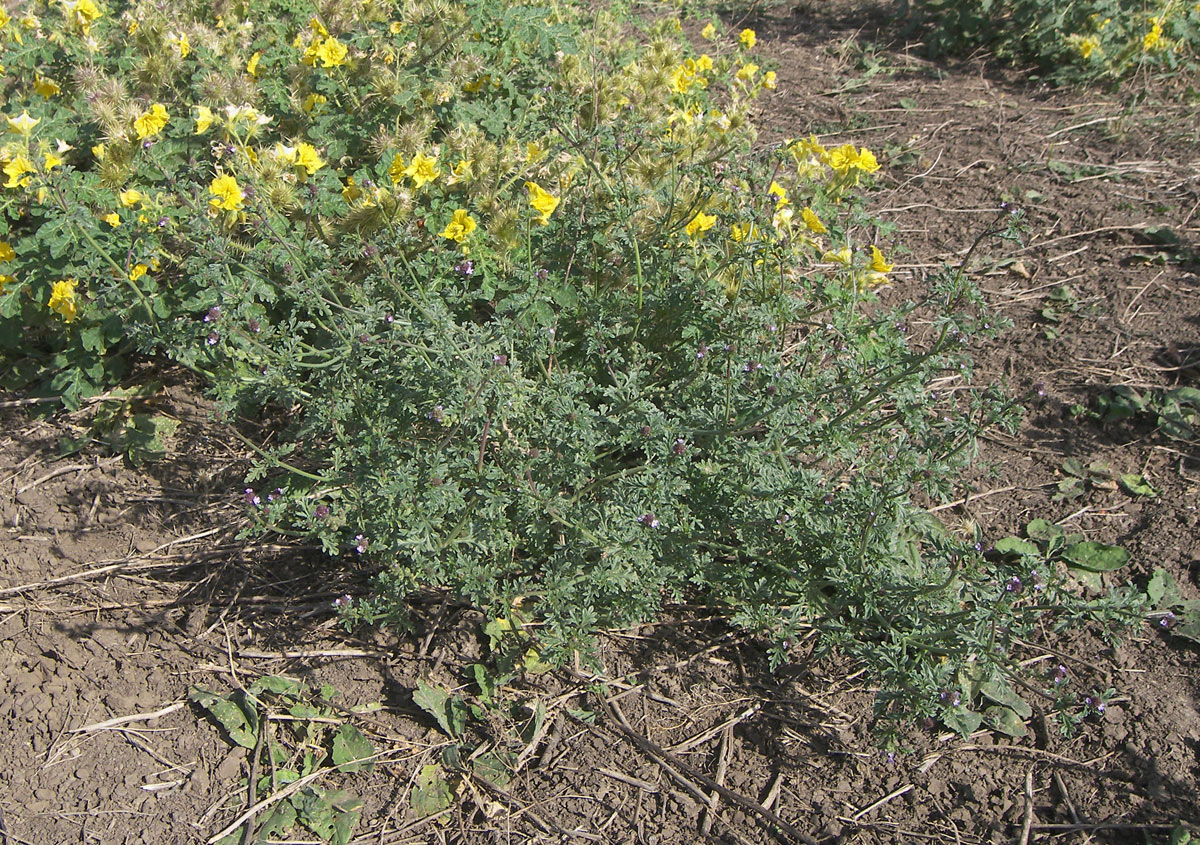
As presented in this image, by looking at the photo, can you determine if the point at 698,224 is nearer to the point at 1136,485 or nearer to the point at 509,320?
the point at 509,320

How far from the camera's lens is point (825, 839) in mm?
2422

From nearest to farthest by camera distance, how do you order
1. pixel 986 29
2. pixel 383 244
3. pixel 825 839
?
pixel 825 839 → pixel 383 244 → pixel 986 29

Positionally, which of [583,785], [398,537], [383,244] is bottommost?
[583,785]

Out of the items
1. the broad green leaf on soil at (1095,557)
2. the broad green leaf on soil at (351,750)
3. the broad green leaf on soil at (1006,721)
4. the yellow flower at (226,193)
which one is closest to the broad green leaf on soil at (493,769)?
the broad green leaf on soil at (351,750)

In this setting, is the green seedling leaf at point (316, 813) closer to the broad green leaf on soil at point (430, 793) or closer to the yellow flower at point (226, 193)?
the broad green leaf on soil at point (430, 793)

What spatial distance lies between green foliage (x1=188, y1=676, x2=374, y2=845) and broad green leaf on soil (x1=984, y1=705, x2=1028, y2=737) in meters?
1.72

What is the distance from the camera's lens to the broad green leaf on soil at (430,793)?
2518 millimetres

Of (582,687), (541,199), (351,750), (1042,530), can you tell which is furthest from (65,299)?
(1042,530)

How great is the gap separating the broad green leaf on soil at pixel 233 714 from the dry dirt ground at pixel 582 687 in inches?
1.9

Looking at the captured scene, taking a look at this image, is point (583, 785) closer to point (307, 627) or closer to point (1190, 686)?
point (307, 627)

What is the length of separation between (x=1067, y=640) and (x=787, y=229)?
1.51 meters

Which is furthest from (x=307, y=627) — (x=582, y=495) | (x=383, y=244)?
(x=383, y=244)

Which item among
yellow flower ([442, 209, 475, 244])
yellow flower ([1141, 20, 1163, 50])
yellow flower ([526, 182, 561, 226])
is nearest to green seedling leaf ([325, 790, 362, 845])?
yellow flower ([442, 209, 475, 244])

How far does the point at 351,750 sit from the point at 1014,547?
7.02 feet
